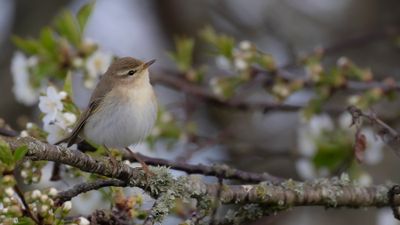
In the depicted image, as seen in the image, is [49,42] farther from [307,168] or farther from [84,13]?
[307,168]

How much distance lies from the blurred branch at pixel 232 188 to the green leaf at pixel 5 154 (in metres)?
0.09

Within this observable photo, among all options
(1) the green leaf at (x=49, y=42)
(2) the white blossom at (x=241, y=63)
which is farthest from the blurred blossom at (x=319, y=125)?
(1) the green leaf at (x=49, y=42)

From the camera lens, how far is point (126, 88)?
4.30 metres

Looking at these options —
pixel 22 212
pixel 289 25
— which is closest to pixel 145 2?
pixel 289 25

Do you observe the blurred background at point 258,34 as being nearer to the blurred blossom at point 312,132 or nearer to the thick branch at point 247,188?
the blurred blossom at point 312,132

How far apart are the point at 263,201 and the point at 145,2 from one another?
19.4ft

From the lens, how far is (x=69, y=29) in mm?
4836

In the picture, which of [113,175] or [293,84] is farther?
[293,84]

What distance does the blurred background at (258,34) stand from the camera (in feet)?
24.1

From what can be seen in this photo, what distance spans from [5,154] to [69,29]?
95.6 inches

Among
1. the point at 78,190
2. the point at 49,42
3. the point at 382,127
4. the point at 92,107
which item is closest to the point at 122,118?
the point at 92,107

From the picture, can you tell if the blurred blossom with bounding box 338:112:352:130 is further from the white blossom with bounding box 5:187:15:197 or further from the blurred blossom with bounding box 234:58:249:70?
the white blossom with bounding box 5:187:15:197

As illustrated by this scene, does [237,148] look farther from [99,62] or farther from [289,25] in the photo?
[289,25]

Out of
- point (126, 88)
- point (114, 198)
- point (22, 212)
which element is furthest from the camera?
point (126, 88)
